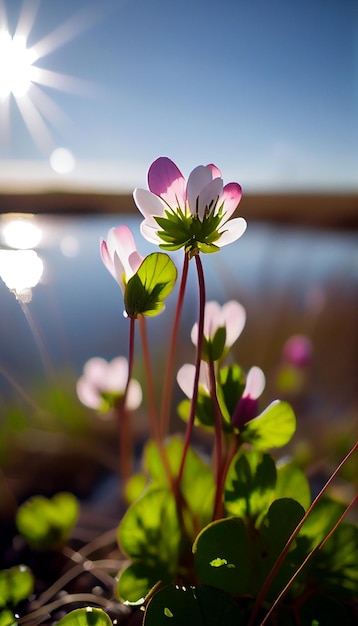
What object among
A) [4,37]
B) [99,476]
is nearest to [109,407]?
[99,476]

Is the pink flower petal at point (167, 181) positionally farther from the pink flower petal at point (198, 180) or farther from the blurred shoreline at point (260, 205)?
the blurred shoreline at point (260, 205)

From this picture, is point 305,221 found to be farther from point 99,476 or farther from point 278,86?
point 99,476

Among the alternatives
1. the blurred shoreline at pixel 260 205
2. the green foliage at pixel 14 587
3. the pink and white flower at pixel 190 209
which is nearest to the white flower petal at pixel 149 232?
the pink and white flower at pixel 190 209

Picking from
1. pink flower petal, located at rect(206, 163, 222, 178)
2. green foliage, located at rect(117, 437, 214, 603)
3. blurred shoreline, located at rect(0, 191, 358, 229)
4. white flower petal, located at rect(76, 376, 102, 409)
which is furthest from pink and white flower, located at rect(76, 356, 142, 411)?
blurred shoreline, located at rect(0, 191, 358, 229)

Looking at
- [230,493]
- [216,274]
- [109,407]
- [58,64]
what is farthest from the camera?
[216,274]

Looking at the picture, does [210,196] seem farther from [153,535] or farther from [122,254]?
[153,535]

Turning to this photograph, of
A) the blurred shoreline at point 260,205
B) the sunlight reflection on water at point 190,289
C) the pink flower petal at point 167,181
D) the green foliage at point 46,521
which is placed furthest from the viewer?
the blurred shoreline at point 260,205

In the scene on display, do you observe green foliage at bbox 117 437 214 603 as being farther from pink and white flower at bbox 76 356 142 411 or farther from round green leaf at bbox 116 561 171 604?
pink and white flower at bbox 76 356 142 411
